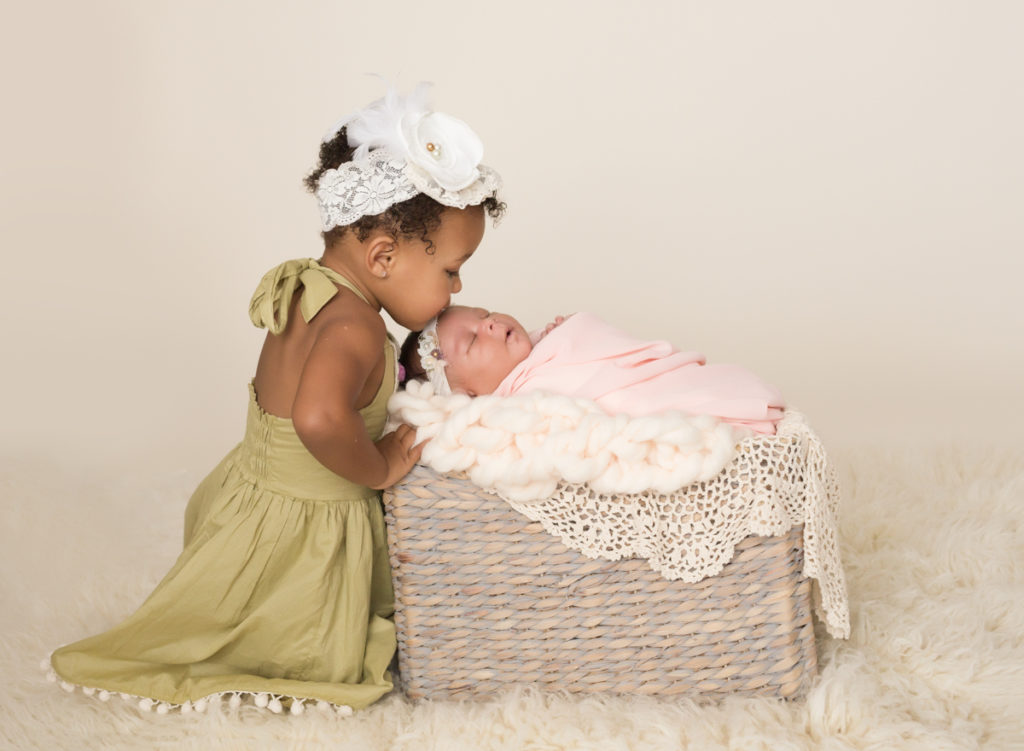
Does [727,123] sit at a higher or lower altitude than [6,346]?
higher

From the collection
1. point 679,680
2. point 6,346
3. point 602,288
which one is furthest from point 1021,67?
point 6,346

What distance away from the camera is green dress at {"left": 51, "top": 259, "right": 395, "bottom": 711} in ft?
6.53

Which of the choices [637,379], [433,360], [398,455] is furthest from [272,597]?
[637,379]

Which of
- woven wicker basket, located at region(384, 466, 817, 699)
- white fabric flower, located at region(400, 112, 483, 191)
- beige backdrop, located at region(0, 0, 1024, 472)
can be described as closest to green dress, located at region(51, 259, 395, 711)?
woven wicker basket, located at region(384, 466, 817, 699)

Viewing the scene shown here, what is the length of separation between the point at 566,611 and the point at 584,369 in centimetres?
41

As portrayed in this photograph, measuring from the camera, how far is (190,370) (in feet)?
11.3

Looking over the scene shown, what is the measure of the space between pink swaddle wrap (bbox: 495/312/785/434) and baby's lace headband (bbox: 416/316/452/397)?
113 millimetres

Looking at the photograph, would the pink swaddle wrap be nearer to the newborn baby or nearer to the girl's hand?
the newborn baby

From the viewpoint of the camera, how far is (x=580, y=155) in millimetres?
3637

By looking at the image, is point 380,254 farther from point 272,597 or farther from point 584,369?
point 272,597

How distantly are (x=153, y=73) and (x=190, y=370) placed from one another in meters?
0.96

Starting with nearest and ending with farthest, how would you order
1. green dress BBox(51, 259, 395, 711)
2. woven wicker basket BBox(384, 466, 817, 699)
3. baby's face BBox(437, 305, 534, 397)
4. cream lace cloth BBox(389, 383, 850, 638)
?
cream lace cloth BBox(389, 383, 850, 638) < woven wicker basket BBox(384, 466, 817, 699) < green dress BBox(51, 259, 395, 711) < baby's face BBox(437, 305, 534, 397)

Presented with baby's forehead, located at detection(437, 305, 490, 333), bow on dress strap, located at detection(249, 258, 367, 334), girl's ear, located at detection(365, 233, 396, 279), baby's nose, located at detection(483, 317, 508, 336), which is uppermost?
girl's ear, located at detection(365, 233, 396, 279)

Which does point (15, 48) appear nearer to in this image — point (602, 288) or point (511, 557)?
point (602, 288)
